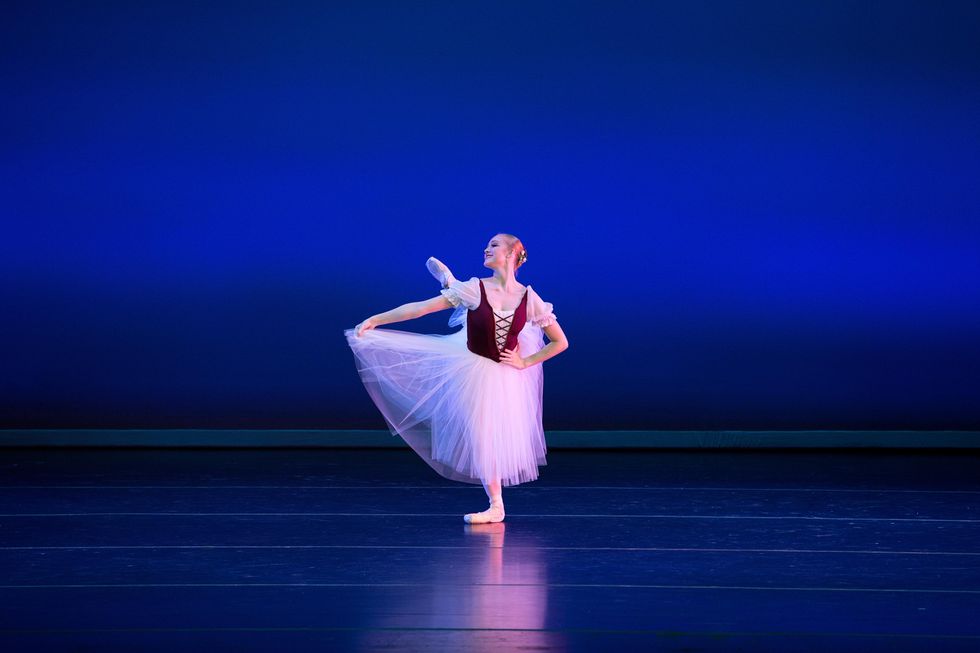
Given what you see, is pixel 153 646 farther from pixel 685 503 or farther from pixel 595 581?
pixel 685 503

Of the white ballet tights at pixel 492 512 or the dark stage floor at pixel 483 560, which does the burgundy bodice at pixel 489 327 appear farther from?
the dark stage floor at pixel 483 560

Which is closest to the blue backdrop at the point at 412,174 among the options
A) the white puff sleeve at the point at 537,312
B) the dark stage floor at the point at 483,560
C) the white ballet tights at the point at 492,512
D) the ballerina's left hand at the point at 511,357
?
the dark stage floor at the point at 483,560

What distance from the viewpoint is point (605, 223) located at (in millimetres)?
6484

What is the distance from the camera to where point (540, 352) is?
4211 mm

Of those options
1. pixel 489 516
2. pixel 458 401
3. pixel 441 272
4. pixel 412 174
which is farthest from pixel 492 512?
pixel 412 174

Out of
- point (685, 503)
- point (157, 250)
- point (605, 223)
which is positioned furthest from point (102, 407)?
point (685, 503)

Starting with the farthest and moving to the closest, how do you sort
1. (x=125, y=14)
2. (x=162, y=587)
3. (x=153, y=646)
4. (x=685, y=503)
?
(x=125, y=14), (x=685, y=503), (x=162, y=587), (x=153, y=646)

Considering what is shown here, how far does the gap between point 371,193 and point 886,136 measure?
2.93 meters

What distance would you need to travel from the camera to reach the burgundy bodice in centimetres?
411

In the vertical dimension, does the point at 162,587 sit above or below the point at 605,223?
below

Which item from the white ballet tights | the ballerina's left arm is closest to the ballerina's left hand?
the ballerina's left arm

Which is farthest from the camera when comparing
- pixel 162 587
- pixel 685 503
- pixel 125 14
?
pixel 125 14

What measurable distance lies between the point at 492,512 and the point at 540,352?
2.01 feet

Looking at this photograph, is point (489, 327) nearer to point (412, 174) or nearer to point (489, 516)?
point (489, 516)
